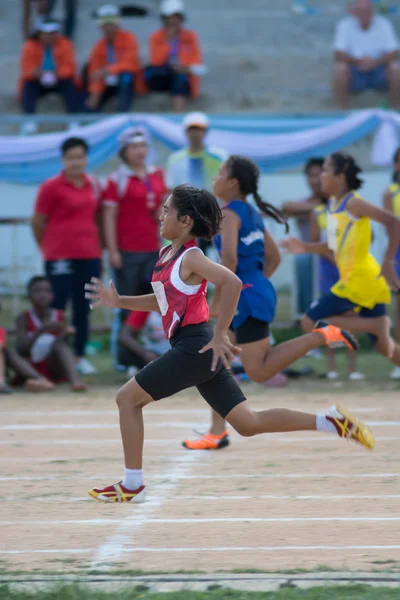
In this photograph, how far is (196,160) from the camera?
11.5 metres

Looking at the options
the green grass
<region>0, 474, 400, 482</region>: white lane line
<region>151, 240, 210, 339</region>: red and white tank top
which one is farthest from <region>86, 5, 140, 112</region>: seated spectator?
→ the green grass

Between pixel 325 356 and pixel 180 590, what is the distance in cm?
845

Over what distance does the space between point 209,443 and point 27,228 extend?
5714mm

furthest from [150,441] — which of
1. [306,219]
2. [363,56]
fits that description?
[363,56]

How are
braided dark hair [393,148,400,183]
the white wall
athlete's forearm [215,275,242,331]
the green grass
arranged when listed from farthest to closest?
the white wall → braided dark hair [393,148,400,183] → athlete's forearm [215,275,242,331] → the green grass

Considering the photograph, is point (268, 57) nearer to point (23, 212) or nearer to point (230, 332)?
point (23, 212)

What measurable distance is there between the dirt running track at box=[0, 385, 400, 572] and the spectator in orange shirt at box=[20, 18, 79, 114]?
24.8ft

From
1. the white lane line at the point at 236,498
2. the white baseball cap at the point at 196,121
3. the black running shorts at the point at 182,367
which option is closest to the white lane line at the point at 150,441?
the white lane line at the point at 236,498

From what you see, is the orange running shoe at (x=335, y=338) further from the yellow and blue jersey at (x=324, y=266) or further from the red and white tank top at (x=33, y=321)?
the red and white tank top at (x=33, y=321)

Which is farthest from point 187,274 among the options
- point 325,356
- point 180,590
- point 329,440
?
point 325,356

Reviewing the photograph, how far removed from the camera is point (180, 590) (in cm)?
422

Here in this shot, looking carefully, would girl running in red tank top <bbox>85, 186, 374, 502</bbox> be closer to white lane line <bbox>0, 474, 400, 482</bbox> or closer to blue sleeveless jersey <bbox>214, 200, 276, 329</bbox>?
white lane line <bbox>0, 474, 400, 482</bbox>

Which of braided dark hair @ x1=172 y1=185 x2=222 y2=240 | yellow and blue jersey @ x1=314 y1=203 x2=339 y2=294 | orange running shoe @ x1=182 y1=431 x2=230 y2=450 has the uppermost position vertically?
braided dark hair @ x1=172 y1=185 x2=222 y2=240

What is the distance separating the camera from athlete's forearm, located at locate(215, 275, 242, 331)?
564 cm
